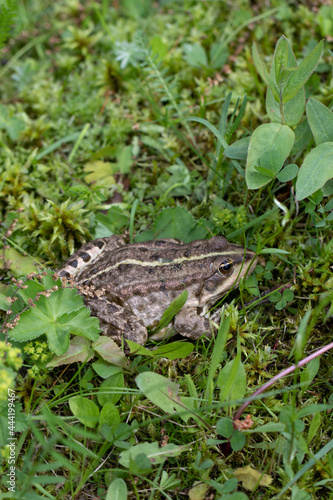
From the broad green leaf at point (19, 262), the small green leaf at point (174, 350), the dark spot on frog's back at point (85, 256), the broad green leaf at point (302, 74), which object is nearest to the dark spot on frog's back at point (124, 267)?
the dark spot on frog's back at point (85, 256)

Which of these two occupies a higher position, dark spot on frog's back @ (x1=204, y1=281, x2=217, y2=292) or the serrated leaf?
the serrated leaf

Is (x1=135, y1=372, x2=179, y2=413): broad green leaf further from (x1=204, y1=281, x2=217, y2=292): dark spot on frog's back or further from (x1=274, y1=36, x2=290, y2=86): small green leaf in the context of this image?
(x1=274, y1=36, x2=290, y2=86): small green leaf

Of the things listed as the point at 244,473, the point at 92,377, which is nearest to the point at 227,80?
the point at 92,377

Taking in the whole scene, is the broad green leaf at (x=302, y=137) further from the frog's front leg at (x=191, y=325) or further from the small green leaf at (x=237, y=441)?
the small green leaf at (x=237, y=441)

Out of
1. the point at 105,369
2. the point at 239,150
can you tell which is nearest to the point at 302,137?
the point at 239,150

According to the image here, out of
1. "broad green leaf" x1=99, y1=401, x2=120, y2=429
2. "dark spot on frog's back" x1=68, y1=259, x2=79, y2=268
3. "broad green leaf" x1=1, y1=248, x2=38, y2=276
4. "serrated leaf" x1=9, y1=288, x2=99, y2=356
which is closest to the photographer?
"broad green leaf" x1=99, y1=401, x2=120, y2=429

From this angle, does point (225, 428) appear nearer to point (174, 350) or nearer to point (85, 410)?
point (174, 350)

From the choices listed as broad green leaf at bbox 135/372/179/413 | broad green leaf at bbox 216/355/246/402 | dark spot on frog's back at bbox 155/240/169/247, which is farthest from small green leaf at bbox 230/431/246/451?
dark spot on frog's back at bbox 155/240/169/247
